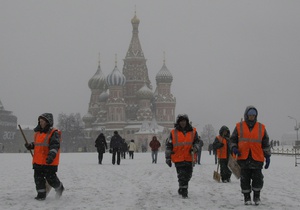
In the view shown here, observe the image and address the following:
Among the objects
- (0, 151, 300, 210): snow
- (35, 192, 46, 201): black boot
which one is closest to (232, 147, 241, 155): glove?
(0, 151, 300, 210): snow

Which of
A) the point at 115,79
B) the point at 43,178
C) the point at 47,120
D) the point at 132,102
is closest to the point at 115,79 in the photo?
the point at 115,79

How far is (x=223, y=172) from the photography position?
13.3 meters

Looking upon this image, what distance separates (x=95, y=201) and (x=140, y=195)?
45.2 inches

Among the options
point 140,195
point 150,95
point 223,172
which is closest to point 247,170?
point 140,195

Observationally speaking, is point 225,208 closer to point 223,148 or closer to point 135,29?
point 223,148

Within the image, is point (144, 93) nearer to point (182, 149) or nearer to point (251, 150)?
point (182, 149)

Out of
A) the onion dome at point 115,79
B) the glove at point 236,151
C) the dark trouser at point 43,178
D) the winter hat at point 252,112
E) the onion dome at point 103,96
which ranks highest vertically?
the onion dome at point 115,79

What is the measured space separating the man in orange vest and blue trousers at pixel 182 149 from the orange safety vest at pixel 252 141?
1.04 metres

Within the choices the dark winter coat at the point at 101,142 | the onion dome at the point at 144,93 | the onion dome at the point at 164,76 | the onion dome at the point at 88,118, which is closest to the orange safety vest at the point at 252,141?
the dark winter coat at the point at 101,142

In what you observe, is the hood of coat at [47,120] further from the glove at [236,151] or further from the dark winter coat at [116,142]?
the dark winter coat at [116,142]

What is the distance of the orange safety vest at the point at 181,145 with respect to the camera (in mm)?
9523

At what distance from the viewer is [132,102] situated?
102938mm

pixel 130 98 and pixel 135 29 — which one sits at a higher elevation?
pixel 135 29

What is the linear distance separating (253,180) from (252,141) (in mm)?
622
